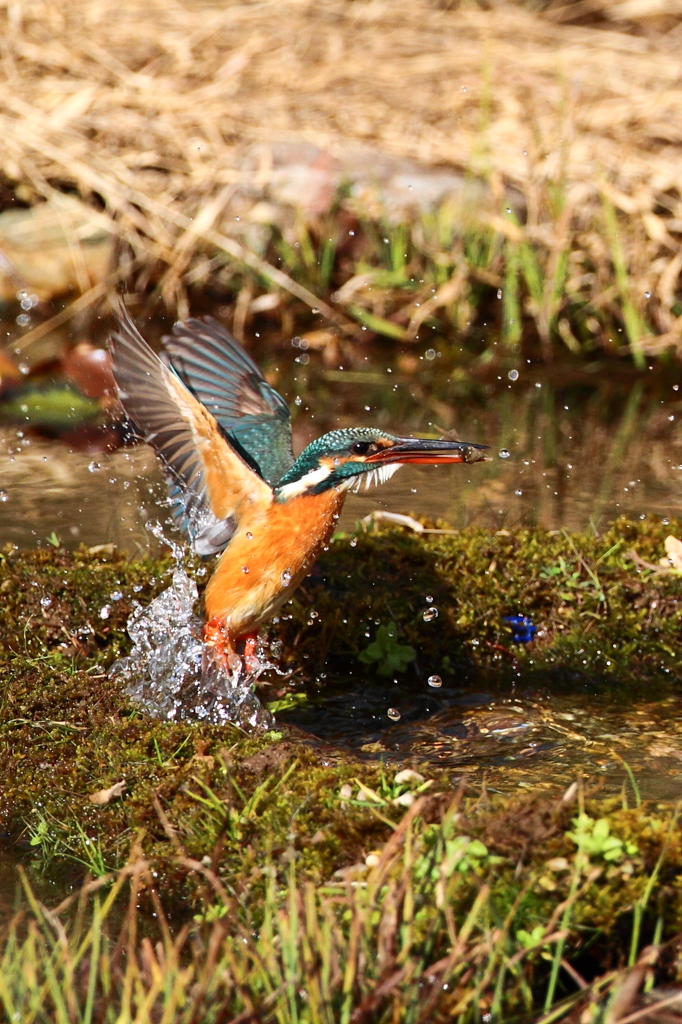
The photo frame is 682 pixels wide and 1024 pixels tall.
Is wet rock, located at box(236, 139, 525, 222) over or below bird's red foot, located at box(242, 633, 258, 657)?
over

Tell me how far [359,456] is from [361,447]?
0.03m

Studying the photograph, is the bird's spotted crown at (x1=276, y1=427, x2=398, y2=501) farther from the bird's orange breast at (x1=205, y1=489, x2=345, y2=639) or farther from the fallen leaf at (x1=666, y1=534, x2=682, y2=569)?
the fallen leaf at (x1=666, y1=534, x2=682, y2=569)

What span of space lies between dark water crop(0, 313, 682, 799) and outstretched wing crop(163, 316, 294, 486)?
0.68 m

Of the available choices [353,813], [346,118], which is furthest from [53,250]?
[353,813]

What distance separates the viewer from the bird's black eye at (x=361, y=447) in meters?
3.67

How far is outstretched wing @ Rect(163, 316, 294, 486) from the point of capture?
434 cm

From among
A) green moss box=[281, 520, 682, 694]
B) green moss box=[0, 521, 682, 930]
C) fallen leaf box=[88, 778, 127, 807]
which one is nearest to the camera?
green moss box=[0, 521, 682, 930]

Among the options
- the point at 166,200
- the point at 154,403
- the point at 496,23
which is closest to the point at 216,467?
the point at 154,403

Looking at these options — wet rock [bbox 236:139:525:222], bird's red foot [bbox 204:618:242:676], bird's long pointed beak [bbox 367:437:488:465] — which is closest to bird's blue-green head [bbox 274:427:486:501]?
bird's long pointed beak [bbox 367:437:488:465]

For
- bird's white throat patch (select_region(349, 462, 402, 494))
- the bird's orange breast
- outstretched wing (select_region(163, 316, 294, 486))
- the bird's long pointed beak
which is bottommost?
the bird's orange breast

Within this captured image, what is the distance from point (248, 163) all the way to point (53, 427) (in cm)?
266

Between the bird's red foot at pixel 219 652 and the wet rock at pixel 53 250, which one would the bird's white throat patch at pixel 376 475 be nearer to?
the bird's red foot at pixel 219 652

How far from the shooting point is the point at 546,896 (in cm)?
256

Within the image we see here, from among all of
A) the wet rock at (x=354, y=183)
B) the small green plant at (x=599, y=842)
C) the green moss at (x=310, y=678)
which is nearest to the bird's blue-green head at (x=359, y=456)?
the green moss at (x=310, y=678)
